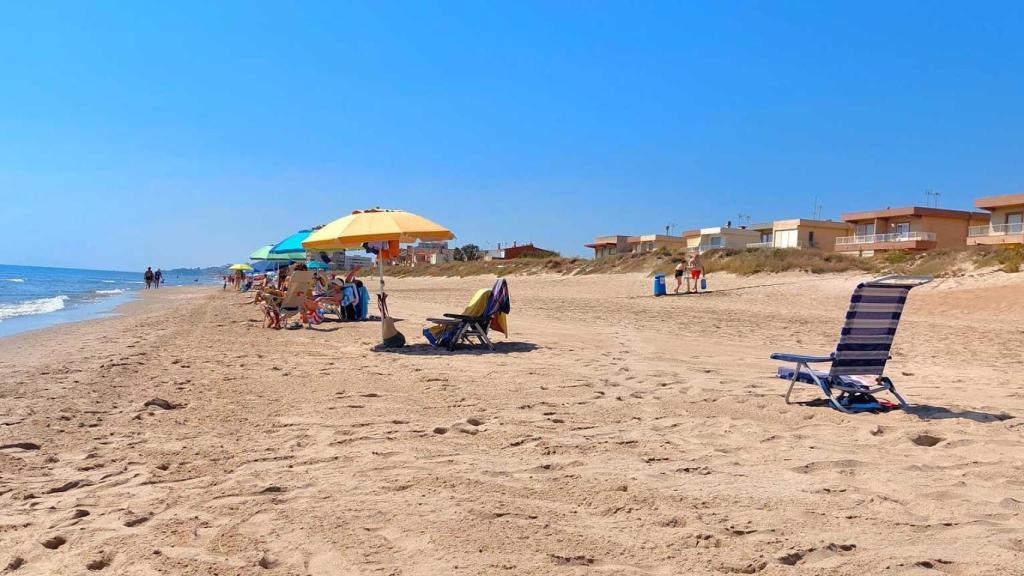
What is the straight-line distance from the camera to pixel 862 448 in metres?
3.85

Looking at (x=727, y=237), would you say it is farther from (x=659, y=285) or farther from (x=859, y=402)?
(x=859, y=402)

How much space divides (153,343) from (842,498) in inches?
378

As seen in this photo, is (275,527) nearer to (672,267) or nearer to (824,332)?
(824,332)

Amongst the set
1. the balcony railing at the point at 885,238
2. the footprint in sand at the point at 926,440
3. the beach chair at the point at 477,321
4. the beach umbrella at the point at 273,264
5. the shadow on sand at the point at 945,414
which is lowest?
the footprint in sand at the point at 926,440

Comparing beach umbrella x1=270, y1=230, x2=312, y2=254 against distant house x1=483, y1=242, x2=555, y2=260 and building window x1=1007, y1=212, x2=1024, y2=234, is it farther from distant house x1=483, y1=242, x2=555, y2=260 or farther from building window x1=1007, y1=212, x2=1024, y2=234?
distant house x1=483, y1=242, x2=555, y2=260

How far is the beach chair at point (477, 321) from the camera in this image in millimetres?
8656

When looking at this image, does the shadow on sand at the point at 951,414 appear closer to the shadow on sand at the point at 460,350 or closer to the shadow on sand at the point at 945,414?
the shadow on sand at the point at 945,414

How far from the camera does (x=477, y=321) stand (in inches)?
341

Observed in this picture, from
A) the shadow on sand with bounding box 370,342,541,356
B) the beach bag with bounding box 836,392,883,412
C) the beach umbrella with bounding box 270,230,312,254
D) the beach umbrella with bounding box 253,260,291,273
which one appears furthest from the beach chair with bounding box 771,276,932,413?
the beach umbrella with bounding box 253,260,291,273

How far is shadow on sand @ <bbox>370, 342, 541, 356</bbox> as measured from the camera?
8375 mm

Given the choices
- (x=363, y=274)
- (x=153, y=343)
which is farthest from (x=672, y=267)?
(x=363, y=274)

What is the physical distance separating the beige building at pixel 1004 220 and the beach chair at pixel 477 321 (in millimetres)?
31894

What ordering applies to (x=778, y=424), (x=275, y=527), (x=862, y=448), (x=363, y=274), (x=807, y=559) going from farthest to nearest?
(x=363, y=274), (x=778, y=424), (x=862, y=448), (x=275, y=527), (x=807, y=559)

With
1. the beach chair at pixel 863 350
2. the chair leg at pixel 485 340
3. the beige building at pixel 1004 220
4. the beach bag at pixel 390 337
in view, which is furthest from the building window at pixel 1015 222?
the beach chair at pixel 863 350
